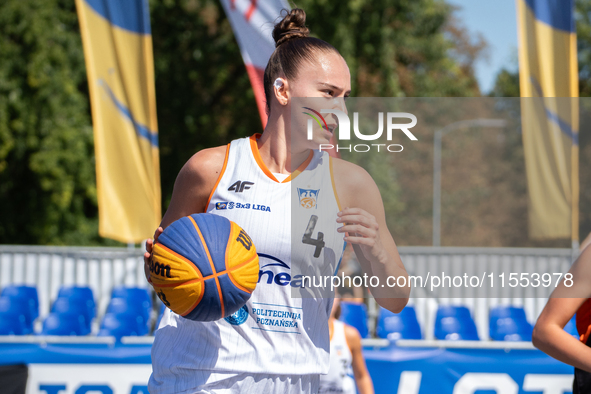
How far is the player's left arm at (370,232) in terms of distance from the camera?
2199 mm

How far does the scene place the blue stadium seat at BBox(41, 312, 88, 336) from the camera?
7664 millimetres

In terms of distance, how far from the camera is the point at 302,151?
2436 millimetres

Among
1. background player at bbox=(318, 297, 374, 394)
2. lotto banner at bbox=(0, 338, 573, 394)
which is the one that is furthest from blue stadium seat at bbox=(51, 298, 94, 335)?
background player at bbox=(318, 297, 374, 394)

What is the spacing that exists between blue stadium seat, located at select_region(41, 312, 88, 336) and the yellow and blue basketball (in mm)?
6088

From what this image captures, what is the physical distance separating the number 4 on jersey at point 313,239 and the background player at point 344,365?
286 centimetres

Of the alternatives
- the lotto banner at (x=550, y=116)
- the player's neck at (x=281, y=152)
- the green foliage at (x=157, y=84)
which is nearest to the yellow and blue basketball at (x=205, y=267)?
the player's neck at (x=281, y=152)

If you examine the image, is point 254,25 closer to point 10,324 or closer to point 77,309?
point 77,309

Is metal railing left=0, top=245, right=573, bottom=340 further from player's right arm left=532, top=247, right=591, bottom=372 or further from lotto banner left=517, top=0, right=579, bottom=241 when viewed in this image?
player's right arm left=532, top=247, right=591, bottom=372

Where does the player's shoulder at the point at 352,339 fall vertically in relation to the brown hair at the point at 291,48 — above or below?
below

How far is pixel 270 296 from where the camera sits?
7.42ft

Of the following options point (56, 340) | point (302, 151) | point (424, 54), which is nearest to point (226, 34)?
point (424, 54)

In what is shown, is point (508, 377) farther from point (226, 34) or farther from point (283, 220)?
point (226, 34)

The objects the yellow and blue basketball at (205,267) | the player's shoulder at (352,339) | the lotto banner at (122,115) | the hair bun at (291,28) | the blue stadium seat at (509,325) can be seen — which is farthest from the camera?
the lotto banner at (122,115)

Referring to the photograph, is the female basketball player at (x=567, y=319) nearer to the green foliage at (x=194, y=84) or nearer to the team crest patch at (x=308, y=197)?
the team crest patch at (x=308, y=197)
